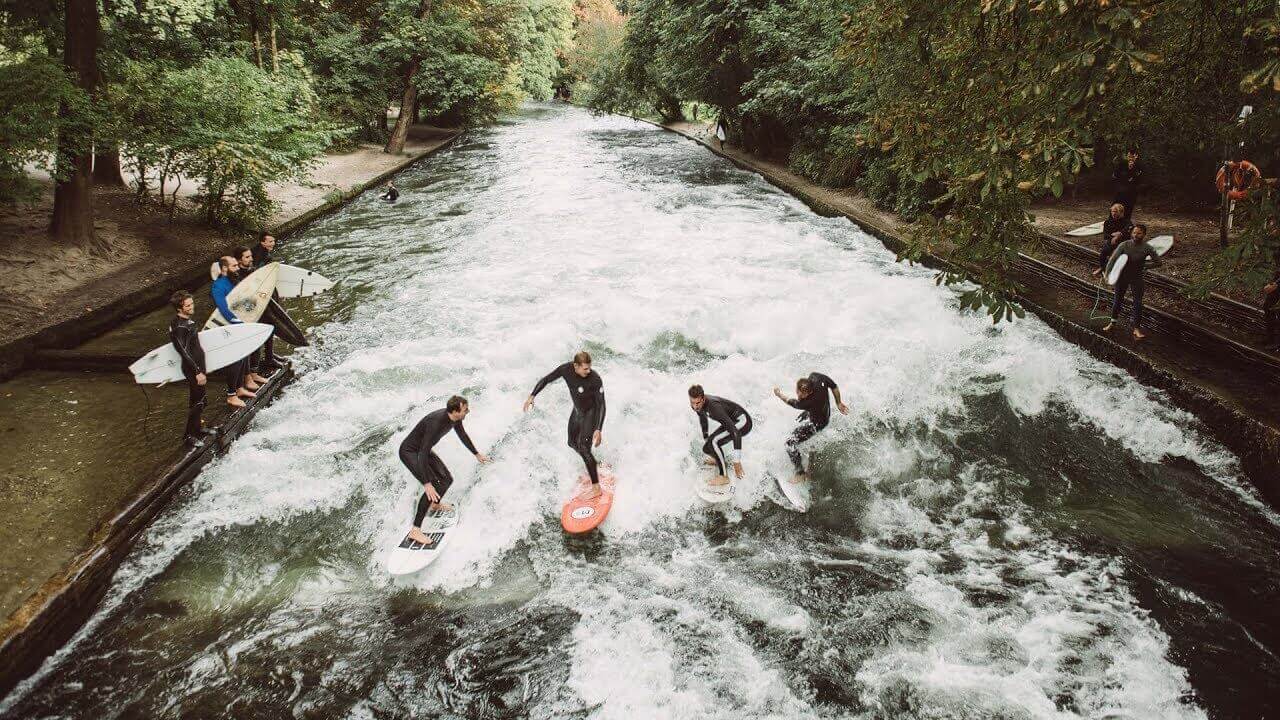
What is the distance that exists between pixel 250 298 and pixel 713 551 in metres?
7.03

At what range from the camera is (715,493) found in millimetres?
7453

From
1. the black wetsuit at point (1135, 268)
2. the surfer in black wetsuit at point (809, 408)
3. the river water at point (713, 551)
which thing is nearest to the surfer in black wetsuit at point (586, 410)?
the river water at point (713, 551)

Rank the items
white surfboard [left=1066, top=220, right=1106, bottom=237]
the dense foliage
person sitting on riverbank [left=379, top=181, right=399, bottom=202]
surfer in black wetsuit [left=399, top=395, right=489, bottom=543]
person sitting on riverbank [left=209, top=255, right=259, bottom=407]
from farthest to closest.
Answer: person sitting on riverbank [left=379, top=181, right=399, bottom=202] < white surfboard [left=1066, top=220, right=1106, bottom=237] < person sitting on riverbank [left=209, top=255, right=259, bottom=407] < surfer in black wetsuit [left=399, top=395, right=489, bottom=543] < the dense foliage

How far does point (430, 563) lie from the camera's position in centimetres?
654

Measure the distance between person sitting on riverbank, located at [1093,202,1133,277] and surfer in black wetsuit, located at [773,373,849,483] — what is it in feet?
21.2

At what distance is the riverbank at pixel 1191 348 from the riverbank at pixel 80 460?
8.07m

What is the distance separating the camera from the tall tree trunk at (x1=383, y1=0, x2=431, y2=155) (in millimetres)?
28281

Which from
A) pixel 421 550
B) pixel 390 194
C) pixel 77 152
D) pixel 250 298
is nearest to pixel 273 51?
pixel 390 194

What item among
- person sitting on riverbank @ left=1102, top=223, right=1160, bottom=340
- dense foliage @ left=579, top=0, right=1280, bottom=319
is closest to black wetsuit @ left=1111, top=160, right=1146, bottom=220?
dense foliage @ left=579, top=0, right=1280, bottom=319

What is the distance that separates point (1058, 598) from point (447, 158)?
97.7ft

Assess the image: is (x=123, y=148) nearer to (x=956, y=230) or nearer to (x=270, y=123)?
(x=270, y=123)

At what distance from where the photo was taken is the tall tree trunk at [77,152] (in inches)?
416

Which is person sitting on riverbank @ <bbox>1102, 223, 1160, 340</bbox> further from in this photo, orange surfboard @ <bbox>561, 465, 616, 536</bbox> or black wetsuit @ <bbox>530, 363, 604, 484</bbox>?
orange surfboard @ <bbox>561, 465, 616, 536</bbox>

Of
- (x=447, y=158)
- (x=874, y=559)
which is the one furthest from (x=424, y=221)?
(x=874, y=559)
